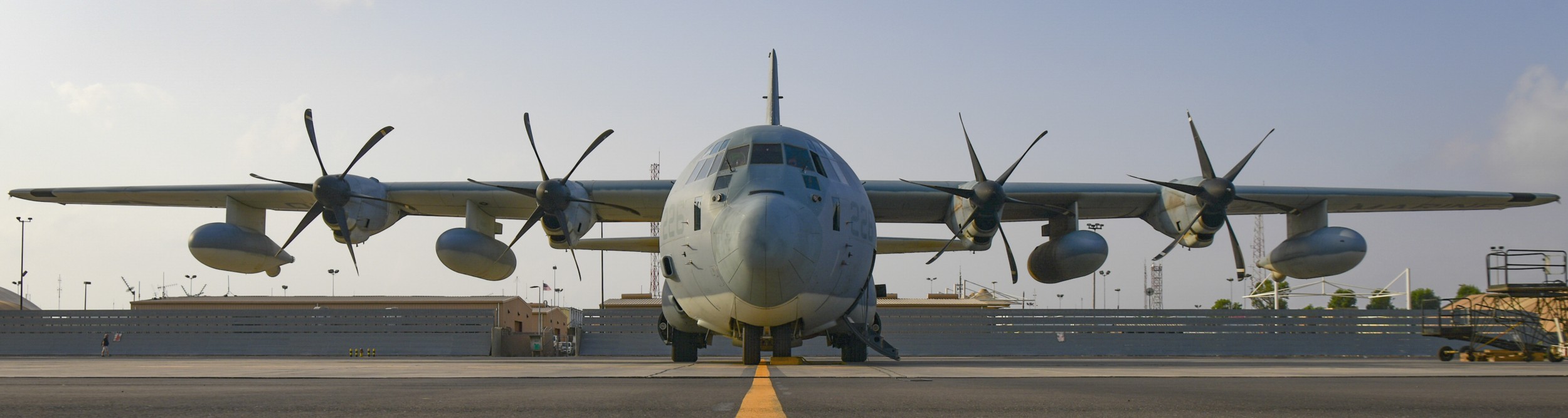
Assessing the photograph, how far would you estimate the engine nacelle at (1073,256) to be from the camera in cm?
2055

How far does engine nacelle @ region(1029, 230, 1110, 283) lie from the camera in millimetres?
20547

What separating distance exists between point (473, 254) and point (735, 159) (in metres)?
8.24

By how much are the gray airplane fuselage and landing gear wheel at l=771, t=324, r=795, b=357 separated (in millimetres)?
111

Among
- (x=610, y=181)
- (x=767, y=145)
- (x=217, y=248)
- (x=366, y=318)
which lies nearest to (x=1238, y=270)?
(x=767, y=145)

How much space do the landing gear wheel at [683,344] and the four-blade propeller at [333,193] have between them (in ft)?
22.5

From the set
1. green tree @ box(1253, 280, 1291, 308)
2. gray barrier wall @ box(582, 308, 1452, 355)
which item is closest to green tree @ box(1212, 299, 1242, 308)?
green tree @ box(1253, 280, 1291, 308)

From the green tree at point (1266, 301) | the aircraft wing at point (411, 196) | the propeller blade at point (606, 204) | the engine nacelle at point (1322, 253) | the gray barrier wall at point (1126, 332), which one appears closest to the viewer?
the propeller blade at point (606, 204)

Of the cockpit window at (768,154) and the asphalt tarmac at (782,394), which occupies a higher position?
the cockpit window at (768,154)

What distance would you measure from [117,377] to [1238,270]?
18370 millimetres

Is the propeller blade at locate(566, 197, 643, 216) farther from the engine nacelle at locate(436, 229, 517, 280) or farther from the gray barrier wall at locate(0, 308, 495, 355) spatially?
the gray barrier wall at locate(0, 308, 495, 355)

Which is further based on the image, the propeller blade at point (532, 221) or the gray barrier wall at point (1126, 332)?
the gray barrier wall at point (1126, 332)

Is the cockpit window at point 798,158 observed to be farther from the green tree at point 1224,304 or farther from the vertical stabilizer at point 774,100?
the green tree at point 1224,304

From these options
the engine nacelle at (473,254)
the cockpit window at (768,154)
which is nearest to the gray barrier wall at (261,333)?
the engine nacelle at (473,254)

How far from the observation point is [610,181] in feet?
70.1
